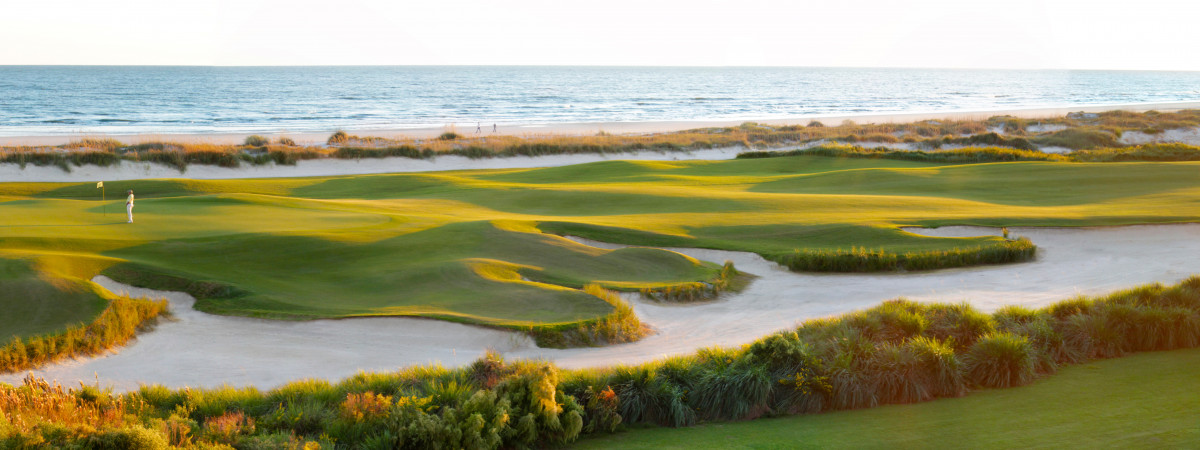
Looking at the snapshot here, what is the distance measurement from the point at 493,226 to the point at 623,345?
5131 mm

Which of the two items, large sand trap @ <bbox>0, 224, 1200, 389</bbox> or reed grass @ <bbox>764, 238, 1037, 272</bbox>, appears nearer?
large sand trap @ <bbox>0, 224, 1200, 389</bbox>

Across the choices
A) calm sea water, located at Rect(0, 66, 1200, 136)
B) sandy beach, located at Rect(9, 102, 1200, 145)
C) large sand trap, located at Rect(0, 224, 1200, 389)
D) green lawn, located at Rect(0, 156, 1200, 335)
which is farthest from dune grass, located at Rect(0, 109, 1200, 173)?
calm sea water, located at Rect(0, 66, 1200, 136)

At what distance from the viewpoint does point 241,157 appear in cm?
3434

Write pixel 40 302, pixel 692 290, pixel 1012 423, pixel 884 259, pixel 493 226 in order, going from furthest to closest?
pixel 493 226 < pixel 884 259 < pixel 692 290 < pixel 40 302 < pixel 1012 423

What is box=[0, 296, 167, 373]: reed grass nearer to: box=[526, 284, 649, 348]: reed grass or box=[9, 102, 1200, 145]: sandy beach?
box=[526, 284, 649, 348]: reed grass

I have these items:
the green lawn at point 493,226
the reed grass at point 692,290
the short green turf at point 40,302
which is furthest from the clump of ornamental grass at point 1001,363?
the short green turf at point 40,302

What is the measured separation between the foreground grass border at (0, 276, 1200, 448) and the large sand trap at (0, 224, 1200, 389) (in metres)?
1.43

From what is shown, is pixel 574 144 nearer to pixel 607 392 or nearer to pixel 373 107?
pixel 607 392

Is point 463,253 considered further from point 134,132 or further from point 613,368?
point 134,132

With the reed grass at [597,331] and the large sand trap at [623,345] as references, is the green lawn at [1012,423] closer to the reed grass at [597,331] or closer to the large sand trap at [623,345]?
the large sand trap at [623,345]

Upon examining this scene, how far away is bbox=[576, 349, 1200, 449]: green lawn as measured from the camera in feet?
19.1

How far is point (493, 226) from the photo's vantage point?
14.5 metres

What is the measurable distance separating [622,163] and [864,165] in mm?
8329

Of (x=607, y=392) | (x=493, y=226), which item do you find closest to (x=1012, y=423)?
(x=607, y=392)
